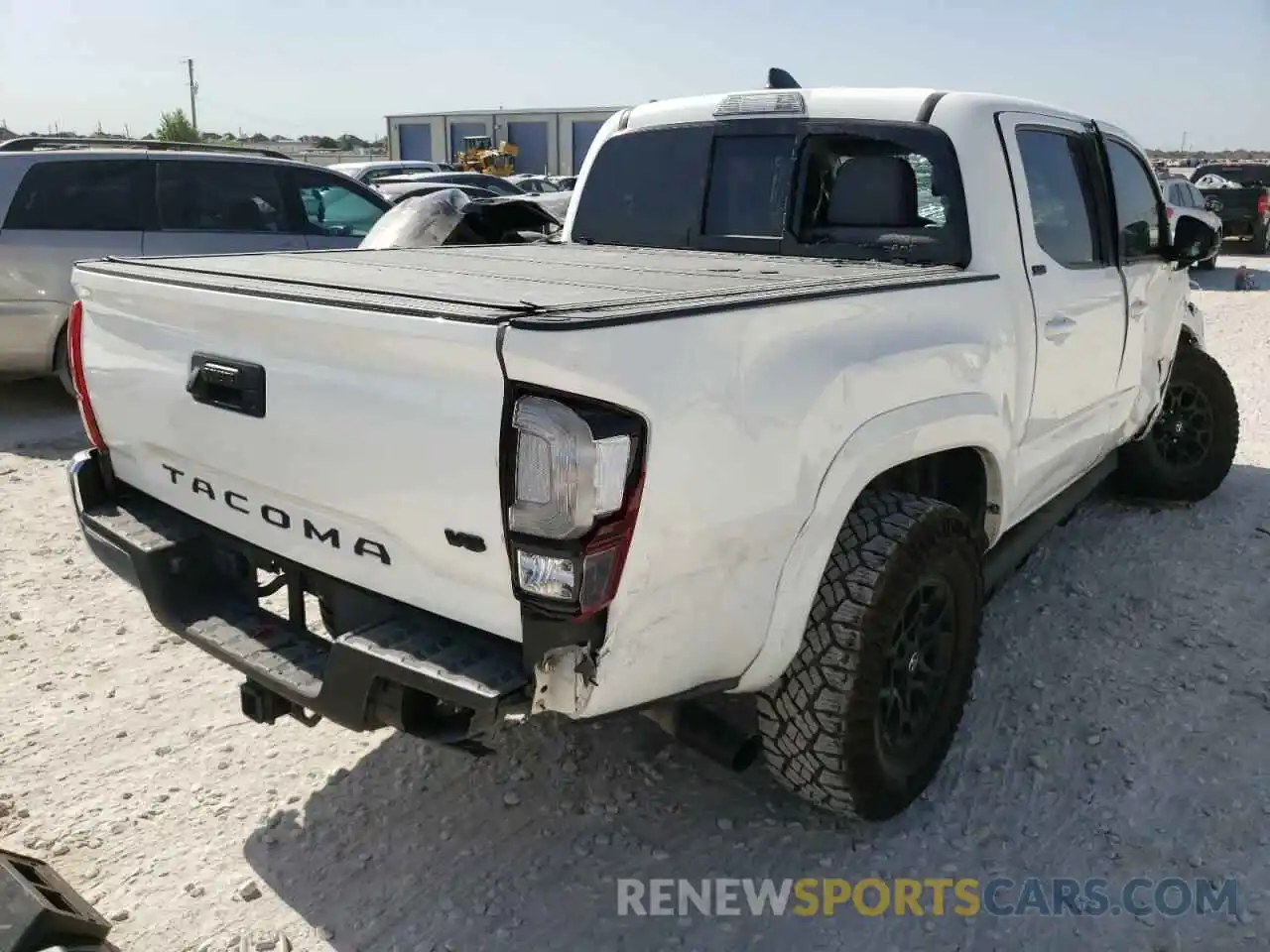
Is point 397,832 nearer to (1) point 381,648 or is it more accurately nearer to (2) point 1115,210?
(1) point 381,648

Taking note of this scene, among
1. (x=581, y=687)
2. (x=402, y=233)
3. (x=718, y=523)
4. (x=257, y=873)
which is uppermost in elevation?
(x=402, y=233)

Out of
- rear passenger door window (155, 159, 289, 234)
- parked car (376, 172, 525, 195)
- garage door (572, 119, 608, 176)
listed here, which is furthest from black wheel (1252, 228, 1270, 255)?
garage door (572, 119, 608, 176)

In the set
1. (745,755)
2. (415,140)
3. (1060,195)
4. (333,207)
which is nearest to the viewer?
(745,755)

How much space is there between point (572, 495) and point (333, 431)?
63 cm

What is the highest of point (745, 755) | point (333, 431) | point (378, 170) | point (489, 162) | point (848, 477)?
point (489, 162)

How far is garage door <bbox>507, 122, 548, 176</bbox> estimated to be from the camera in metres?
45.3

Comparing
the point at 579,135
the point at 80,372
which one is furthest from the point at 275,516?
the point at 579,135

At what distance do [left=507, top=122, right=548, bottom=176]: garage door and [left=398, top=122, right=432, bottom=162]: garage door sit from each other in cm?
588

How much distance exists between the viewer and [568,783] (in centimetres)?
298

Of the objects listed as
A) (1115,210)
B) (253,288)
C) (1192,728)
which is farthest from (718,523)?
(1115,210)

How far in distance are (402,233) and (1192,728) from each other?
166 inches

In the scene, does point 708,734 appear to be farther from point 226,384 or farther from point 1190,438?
point 1190,438

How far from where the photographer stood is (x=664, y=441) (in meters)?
1.90

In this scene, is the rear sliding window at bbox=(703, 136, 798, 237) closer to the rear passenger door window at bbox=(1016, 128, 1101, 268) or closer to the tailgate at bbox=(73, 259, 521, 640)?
the rear passenger door window at bbox=(1016, 128, 1101, 268)
